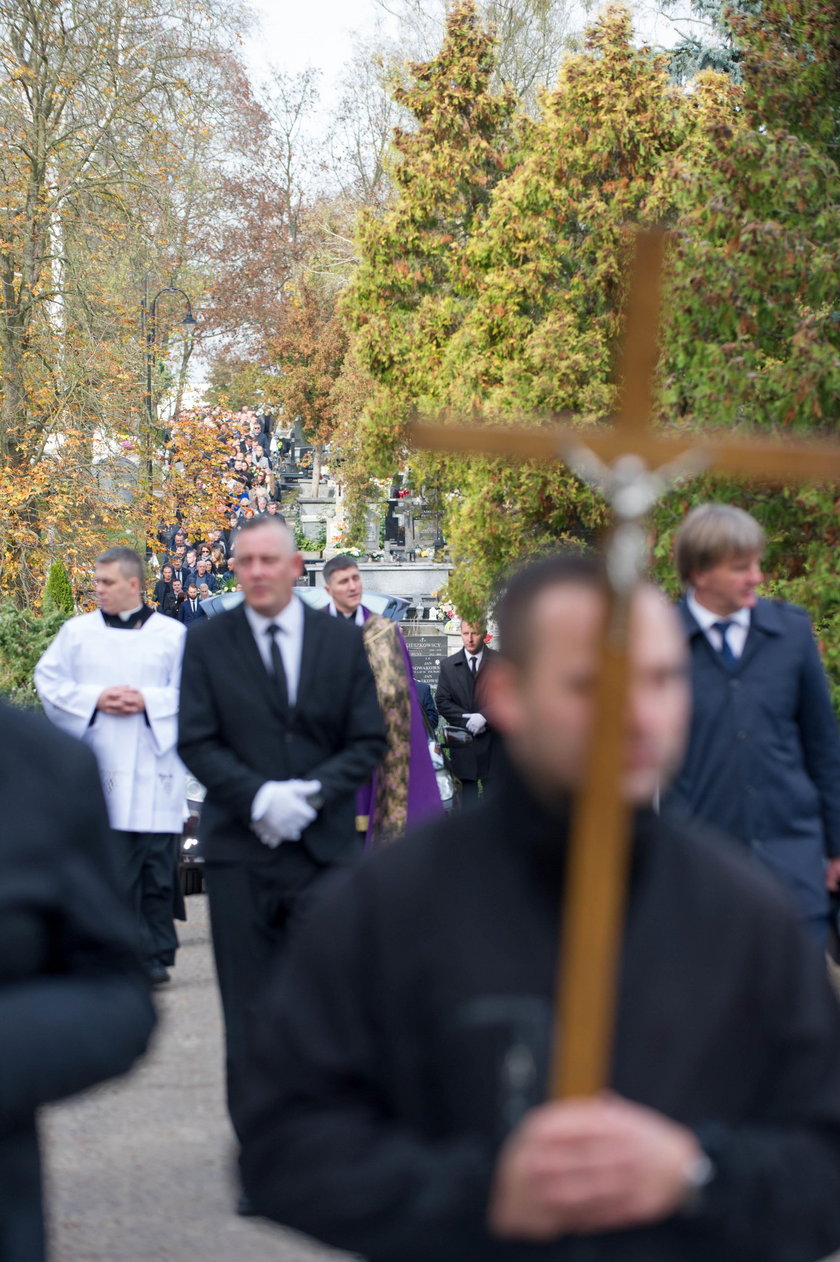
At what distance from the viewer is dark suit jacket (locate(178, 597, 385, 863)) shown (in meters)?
5.30

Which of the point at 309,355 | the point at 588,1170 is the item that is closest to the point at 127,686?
the point at 588,1170

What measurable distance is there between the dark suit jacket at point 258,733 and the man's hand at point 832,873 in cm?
144

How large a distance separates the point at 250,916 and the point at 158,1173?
94 cm

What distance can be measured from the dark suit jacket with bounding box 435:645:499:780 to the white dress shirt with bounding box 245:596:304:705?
20.1 feet

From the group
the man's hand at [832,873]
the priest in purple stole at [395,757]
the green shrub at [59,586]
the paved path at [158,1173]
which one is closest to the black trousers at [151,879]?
the paved path at [158,1173]

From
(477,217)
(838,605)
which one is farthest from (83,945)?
(477,217)

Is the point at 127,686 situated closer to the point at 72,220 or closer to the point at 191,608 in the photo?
the point at 72,220

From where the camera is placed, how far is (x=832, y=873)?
486cm

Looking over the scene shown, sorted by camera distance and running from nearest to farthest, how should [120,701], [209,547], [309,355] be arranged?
[120,701] → [209,547] → [309,355]

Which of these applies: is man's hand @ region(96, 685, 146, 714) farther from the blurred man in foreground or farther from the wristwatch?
the wristwatch

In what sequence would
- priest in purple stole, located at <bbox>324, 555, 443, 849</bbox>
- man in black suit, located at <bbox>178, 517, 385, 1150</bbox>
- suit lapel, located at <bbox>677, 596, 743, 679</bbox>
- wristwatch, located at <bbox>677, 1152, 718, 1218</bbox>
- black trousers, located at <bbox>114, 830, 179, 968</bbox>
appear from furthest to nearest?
black trousers, located at <bbox>114, 830, 179, 968</bbox>
priest in purple stole, located at <bbox>324, 555, 443, 849</bbox>
man in black suit, located at <bbox>178, 517, 385, 1150</bbox>
suit lapel, located at <bbox>677, 596, 743, 679</bbox>
wristwatch, located at <bbox>677, 1152, 718, 1218</bbox>

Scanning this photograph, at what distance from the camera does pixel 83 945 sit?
212 cm

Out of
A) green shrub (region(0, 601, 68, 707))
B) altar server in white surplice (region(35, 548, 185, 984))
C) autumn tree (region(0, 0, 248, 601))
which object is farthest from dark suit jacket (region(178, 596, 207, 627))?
altar server in white surplice (region(35, 548, 185, 984))

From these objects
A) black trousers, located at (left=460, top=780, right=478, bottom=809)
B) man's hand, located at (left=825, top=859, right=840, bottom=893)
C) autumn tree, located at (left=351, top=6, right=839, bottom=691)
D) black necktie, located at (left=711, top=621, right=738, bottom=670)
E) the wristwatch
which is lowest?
black trousers, located at (left=460, top=780, right=478, bottom=809)
